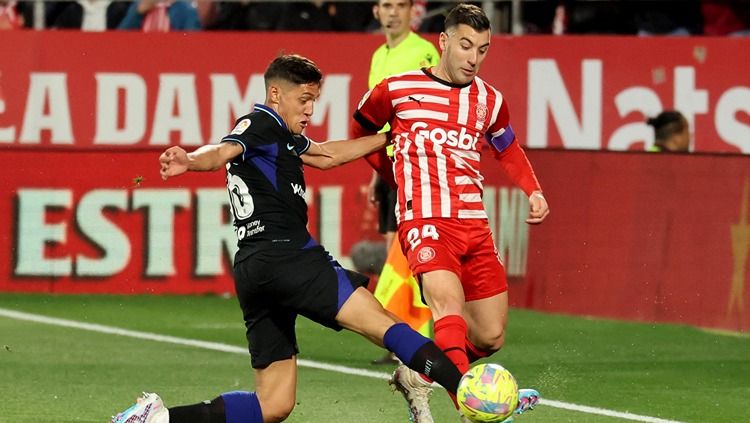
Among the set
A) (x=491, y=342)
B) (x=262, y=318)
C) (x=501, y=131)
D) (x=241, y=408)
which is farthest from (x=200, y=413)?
(x=501, y=131)

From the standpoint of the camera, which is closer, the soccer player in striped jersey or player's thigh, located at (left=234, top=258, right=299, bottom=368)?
player's thigh, located at (left=234, top=258, right=299, bottom=368)

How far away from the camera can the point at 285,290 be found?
717 cm

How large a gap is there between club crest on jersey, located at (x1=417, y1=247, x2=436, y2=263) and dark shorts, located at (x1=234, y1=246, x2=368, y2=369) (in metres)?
0.78

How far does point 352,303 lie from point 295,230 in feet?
1.30

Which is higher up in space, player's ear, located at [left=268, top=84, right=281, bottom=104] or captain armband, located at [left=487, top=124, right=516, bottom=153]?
player's ear, located at [left=268, top=84, right=281, bottom=104]

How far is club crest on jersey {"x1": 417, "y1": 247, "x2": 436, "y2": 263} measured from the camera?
26.6 feet

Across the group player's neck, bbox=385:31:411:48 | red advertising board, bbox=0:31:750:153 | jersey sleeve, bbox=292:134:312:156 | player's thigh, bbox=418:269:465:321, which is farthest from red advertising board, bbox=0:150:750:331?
jersey sleeve, bbox=292:134:312:156

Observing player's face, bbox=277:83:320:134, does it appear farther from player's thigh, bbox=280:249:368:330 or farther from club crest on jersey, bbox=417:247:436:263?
club crest on jersey, bbox=417:247:436:263

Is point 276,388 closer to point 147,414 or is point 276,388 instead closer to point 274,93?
point 147,414

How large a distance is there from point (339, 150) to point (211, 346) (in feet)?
13.3

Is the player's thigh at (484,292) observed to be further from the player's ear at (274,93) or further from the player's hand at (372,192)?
the player's hand at (372,192)

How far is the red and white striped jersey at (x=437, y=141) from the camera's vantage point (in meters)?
8.33

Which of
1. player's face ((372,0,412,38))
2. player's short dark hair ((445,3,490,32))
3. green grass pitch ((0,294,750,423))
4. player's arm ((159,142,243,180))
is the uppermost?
player's face ((372,0,412,38))

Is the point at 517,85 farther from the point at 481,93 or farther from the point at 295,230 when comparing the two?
the point at 295,230
